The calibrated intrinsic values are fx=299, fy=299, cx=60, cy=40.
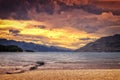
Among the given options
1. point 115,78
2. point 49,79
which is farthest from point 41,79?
point 115,78

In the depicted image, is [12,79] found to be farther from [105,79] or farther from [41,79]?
[105,79]

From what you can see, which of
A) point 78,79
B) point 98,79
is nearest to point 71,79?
point 78,79

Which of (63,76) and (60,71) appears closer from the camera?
(63,76)

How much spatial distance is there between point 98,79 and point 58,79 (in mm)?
4584

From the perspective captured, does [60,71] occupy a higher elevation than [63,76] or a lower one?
lower

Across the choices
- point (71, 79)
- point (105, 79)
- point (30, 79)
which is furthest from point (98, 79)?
point (30, 79)

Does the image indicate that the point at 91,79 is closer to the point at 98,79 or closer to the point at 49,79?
the point at 98,79

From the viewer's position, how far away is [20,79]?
34844 millimetres

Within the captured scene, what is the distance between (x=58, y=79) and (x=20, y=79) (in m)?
4.43

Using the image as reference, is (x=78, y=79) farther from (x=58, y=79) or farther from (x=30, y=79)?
(x=30, y=79)

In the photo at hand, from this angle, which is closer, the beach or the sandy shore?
the sandy shore

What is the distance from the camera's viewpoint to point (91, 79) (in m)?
34.0

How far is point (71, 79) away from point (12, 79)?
22.4 ft

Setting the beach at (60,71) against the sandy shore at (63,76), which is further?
the beach at (60,71)
